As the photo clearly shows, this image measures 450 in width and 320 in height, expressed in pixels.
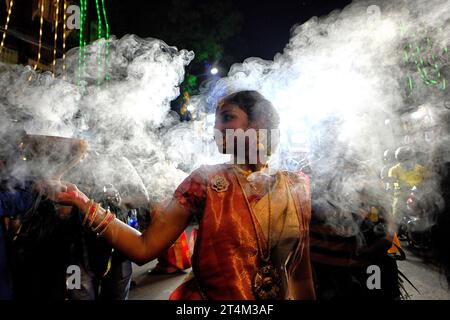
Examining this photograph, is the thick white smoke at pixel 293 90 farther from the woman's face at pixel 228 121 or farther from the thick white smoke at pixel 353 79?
the woman's face at pixel 228 121

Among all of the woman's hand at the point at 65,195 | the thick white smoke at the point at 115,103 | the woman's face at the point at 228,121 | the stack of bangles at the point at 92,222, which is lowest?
the stack of bangles at the point at 92,222

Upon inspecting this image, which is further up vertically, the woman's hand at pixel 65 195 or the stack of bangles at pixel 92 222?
the woman's hand at pixel 65 195

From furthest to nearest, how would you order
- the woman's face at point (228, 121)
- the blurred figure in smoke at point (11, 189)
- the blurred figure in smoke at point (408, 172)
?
the blurred figure in smoke at point (408, 172), the blurred figure in smoke at point (11, 189), the woman's face at point (228, 121)

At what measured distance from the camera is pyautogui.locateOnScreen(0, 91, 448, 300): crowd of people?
5.70 ft

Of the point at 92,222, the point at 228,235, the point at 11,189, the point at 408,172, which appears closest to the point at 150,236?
the point at 92,222

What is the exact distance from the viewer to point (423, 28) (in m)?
2.93

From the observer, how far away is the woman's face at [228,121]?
1.92 m

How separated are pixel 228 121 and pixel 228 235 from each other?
71 cm

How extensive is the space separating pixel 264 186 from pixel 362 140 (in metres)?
3.01

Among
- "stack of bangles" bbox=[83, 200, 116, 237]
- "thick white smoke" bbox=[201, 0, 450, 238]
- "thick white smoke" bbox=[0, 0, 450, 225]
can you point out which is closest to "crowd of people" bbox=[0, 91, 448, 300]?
"stack of bangles" bbox=[83, 200, 116, 237]

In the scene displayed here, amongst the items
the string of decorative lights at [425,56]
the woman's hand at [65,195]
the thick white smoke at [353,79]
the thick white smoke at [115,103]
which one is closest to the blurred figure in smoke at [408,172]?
the thick white smoke at [353,79]

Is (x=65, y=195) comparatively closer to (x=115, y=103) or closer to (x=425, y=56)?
(x=115, y=103)

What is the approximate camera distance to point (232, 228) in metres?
1.74

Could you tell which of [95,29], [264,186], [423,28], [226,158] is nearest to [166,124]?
[226,158]
